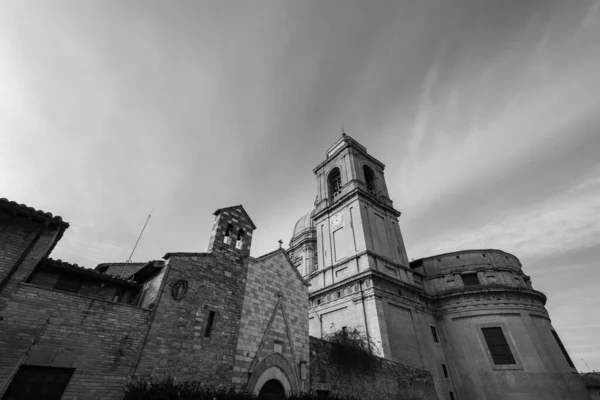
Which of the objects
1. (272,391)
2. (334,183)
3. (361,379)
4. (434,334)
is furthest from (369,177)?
(272,391)

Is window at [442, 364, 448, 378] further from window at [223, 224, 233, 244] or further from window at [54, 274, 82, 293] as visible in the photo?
window at [54, 274, 82, 293]

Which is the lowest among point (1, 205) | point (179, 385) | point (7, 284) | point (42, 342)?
point (179, 385)

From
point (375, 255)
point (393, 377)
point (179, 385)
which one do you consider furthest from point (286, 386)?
point (375, 255)

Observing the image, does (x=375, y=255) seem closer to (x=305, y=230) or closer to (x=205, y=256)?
(x=205, y=256)

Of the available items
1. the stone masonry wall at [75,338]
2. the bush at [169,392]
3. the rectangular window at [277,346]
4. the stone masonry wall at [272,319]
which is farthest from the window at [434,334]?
the stone masonry wall at [75,338]

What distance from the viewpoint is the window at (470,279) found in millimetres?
26456

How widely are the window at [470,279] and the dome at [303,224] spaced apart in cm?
2116

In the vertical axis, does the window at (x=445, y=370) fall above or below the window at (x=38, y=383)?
above

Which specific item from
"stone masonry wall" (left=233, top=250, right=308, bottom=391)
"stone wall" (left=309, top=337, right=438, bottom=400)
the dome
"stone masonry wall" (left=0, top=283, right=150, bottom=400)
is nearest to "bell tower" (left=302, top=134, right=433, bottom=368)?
"stone wall" (left=309, top=337, right=438, bottom=400)

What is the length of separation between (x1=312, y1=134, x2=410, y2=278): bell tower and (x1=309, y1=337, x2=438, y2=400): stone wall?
8205 mm

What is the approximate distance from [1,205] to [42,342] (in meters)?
4.15

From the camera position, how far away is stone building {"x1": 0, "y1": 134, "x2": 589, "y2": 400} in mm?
7352

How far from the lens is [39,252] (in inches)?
323

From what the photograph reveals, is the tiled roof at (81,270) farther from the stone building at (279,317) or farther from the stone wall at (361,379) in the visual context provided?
the stone wall at (361,379)
